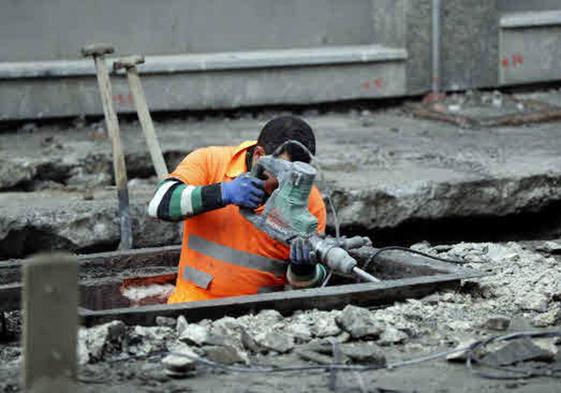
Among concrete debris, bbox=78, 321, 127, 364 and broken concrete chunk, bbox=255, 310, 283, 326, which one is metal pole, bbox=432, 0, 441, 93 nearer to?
broken concrete chunk, bbox=255, 310, 283, 326

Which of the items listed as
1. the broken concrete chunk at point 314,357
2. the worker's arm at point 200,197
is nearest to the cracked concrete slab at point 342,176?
the worker's arm at point 200,197

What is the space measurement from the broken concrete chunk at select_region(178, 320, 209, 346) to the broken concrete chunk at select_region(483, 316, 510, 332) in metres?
1.15

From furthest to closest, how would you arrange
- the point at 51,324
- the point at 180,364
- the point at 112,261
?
the point at 112,261
the point at 180,364
the point at 51,324

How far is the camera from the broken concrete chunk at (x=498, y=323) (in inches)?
208

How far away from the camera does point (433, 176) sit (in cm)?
824

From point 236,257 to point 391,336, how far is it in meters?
0.90

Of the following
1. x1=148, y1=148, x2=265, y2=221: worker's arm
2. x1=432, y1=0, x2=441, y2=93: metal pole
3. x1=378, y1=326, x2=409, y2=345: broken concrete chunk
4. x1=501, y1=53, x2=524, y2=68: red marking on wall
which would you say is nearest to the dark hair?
x1=148, y1=148, x2=265, y2=221: worker's arm

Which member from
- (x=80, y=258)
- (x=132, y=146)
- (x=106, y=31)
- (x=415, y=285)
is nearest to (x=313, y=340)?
(x=415, y=285)

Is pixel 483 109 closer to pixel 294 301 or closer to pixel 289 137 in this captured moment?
pixel 289 137

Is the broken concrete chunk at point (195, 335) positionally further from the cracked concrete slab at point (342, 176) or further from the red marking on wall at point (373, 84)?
the red marking on wall at point (373, 84)

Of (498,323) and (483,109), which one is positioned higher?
(483,109)

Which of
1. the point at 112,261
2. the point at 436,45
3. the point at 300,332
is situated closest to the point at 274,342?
the point at 300,332

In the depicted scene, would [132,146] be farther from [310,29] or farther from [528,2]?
[528,2]

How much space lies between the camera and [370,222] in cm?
793
